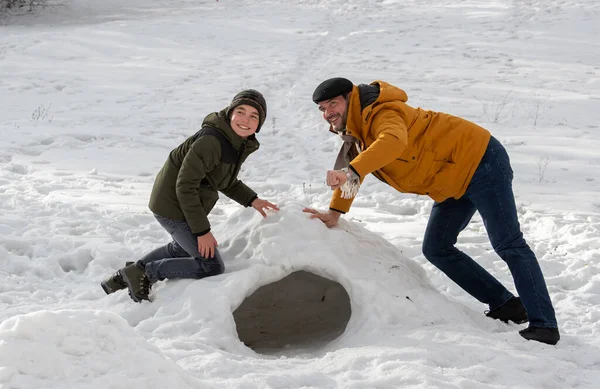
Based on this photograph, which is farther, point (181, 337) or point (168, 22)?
point (168, 22)

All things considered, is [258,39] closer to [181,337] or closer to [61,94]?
[61,94]

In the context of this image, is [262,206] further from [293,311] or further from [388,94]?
[388,94]

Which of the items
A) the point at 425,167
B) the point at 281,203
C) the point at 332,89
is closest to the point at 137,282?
the point at 281,203

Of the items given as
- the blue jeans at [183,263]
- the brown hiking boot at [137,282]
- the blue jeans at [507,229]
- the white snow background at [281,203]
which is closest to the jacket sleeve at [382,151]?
the blue jeans at [507,229]

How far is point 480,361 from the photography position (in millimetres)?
3320

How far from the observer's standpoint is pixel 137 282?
411 centimetres

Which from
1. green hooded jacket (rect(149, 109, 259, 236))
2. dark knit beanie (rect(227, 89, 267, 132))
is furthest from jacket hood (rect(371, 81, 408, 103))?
green hooded jacket (rect(149, 109, 259, 236))

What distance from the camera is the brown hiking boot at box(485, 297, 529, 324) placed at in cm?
423

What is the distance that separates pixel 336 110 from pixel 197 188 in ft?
3.29

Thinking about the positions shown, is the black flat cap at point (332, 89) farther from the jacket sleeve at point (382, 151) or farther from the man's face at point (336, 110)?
the jacket sleeve at point (382, 151)

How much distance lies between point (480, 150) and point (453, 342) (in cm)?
119

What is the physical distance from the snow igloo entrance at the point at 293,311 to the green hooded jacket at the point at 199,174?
100 centimetres

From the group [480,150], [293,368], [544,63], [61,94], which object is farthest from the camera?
[544,63]

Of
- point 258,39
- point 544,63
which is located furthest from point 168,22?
point 544,63
